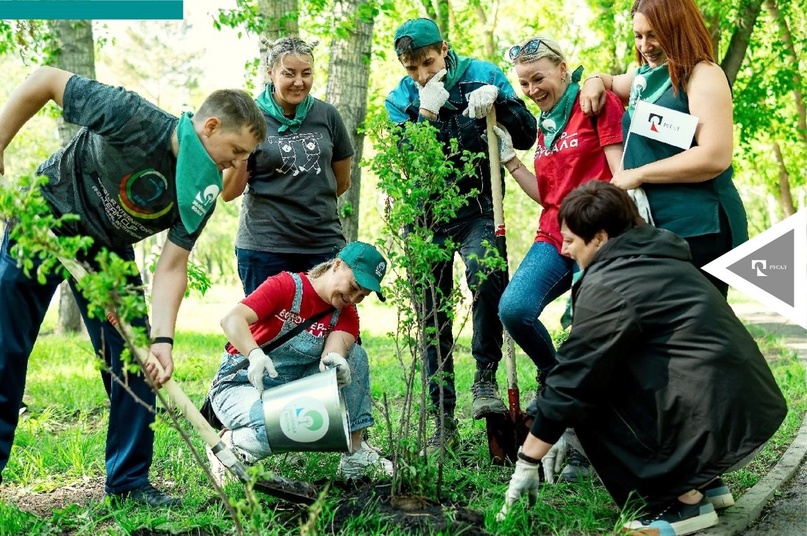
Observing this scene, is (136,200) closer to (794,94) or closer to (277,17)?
(277,17)

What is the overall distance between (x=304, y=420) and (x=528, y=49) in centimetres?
200

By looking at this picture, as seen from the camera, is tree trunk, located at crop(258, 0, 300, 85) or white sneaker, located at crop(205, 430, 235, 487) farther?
tree trunk, located at crop(258, 0, 300, 85)

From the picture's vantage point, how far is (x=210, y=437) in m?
3.14

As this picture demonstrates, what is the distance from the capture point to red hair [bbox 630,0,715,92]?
138 inches

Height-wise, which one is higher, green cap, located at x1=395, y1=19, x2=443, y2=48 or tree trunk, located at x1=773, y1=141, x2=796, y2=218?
green cap, located at x1=395, y1=19, x2=443, y2=48

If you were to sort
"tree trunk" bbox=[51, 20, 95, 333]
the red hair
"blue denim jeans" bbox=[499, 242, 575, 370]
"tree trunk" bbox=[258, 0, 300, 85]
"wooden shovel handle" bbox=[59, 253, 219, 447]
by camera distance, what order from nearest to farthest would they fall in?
"wooden shovel handle" bbox=[59, 253, 219, 447] → the red hair → "blue denim jeans" bbox=[499, 242, 575, 370] → "tree trunk" bbox=[258, 0, 300, 85] → "tree trunk" bbox=[51, 20, 95, 333]

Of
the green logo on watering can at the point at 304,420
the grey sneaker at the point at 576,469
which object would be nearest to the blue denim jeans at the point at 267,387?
the green logo on watering can at the point at 304,420

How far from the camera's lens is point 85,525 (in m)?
3.27

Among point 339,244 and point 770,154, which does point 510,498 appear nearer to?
point 339,244

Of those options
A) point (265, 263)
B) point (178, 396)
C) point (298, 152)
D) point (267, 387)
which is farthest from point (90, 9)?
point (178, 396)

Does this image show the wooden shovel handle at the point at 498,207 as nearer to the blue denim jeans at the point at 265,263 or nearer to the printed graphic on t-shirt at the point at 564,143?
the printed graphic on t-shirt at the point at 564,143

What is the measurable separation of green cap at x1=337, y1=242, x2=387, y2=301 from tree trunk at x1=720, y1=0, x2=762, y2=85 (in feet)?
29.2

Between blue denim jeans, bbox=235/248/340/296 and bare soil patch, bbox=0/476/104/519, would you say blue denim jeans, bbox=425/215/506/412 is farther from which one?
bare soil patch, bbox=0/476/104/519

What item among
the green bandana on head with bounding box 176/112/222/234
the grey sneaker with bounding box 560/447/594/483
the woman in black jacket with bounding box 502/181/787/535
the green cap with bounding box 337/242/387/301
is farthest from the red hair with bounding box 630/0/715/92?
the green bandana on head with bounding box 176/112/222/234
